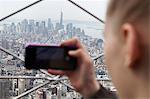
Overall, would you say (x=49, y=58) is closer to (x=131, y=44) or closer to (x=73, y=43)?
(x=73, y=43)

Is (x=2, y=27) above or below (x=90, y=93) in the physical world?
above

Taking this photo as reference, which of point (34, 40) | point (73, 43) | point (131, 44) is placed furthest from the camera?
point (34, 40)

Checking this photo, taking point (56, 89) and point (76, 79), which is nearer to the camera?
point (76, 79)

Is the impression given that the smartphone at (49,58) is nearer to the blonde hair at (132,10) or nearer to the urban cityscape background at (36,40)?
the blonde hair at (132,10)

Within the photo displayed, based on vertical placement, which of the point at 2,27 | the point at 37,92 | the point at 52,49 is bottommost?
the point at 37,92

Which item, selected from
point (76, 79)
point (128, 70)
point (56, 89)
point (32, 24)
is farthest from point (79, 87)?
point (56, 89)

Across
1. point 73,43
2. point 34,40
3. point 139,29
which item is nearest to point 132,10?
point 139,29

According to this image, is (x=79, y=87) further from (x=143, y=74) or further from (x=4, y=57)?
(x=4, y=57)
